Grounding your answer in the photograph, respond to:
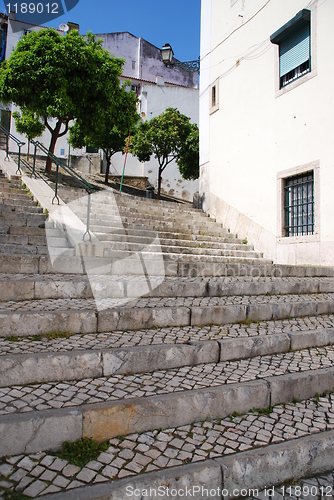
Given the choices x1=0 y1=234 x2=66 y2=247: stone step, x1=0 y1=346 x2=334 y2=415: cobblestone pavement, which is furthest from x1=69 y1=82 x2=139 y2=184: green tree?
x1=0 y1=346 x2=334 y2=415: cobblestone pavement

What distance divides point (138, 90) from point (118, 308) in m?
25.8

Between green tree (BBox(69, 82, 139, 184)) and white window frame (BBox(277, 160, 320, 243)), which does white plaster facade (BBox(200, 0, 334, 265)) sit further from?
green tree (BBox(69, 82, 139, 184))

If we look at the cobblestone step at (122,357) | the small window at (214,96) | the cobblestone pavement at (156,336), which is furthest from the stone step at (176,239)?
the small window at (214,96)

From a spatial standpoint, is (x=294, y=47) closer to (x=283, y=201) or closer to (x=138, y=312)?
(x=283, y=201)

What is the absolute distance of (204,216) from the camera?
11102 mm

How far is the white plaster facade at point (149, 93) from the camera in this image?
82.0 ft

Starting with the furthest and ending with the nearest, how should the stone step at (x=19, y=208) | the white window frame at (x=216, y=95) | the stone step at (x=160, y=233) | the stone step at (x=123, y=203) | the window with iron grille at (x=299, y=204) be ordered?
the white window frame at (x=216, y=95) < the stone step at (x=123, y=203) < the window with iron grille at (x=299, y=204) < the stone step at (x=160, y=233) < the stone step at (x=19, y=208)

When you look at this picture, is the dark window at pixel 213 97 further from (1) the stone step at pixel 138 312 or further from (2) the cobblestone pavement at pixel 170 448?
(2) the cobblestone pavement at pixel 170 448

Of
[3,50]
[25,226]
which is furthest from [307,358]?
[3,50]

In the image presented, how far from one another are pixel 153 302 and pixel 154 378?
1.35 m

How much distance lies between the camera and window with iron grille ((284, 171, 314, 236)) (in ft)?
26.6

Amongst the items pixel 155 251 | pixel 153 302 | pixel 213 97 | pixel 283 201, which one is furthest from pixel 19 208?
pixel 213 97

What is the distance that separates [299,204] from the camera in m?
8.41

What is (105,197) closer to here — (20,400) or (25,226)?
(25,226)
